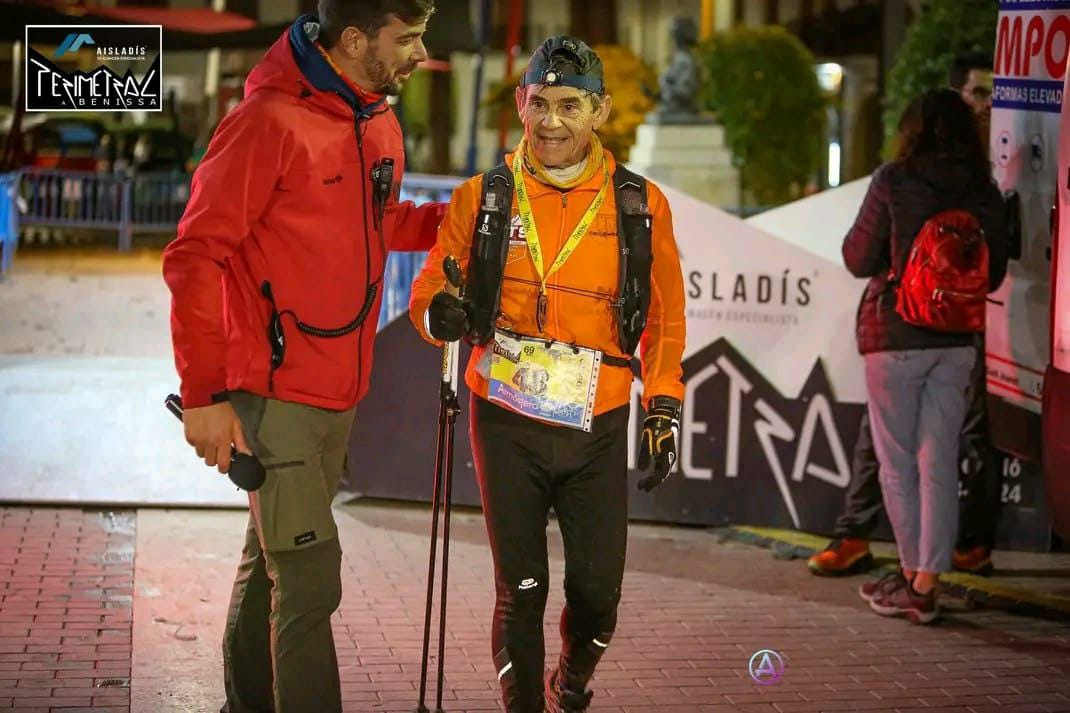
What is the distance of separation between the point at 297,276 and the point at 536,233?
2.58 feet

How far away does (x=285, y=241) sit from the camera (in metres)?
4.38

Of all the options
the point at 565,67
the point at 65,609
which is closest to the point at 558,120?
the point at 565,67

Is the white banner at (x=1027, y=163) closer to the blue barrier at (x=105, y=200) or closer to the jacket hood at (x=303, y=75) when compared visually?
the jacket hood at (x=303, y=75)

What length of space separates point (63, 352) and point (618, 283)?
7.92 m

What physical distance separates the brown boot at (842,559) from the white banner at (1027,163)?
93cm

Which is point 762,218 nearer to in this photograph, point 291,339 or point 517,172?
point 517,172

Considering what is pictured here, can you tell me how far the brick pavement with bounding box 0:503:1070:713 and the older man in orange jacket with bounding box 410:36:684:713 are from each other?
2.61 feet

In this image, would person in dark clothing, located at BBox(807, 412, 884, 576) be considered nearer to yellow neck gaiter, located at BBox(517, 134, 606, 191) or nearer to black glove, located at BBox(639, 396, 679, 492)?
black glove, located at BBox(639, 396, 679, 492)

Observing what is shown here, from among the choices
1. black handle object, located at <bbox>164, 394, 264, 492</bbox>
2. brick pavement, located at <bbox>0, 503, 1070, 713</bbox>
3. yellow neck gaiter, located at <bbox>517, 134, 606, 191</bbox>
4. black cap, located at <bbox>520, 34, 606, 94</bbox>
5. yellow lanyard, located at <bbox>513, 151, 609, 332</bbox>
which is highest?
black cap, located at <bbox>520, 34, 606, 94</bbox>

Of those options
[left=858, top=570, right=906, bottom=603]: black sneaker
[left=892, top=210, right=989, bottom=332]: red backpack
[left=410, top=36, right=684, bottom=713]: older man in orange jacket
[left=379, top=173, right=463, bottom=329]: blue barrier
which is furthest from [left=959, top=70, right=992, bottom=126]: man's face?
[left=410, top=36, right=684, bottom=713]: older man in orange jacket

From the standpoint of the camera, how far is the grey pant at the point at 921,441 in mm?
6773

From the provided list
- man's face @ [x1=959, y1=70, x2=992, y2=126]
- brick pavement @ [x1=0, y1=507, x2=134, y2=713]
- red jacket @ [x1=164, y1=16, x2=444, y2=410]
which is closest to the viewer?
red jacket @ [x1=164, y1=16, x2=444, y2=410]

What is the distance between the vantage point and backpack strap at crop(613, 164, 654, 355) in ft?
16.0

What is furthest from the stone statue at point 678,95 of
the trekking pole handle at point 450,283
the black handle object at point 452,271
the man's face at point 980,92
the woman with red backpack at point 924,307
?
the black handle object at point 452,271
